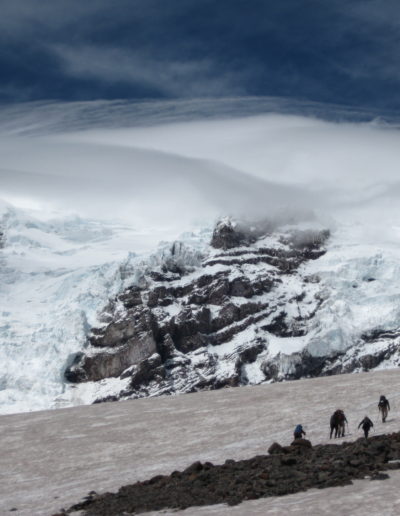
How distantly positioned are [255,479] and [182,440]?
19.5 meters

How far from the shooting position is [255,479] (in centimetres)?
2330

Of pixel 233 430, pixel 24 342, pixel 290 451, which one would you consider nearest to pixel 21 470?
pixel 233 430

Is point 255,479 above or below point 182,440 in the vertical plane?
above

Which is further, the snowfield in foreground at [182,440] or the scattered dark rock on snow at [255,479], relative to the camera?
the scattered dark rock on snow at [255,479]

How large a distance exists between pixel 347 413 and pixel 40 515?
22.6 metres

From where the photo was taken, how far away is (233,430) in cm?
4347

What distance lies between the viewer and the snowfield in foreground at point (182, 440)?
1984 cm

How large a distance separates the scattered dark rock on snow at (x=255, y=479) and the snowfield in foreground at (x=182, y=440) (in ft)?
3.10

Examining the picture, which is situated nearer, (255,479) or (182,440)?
(255,479)

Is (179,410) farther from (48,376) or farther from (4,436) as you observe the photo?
(48,376)

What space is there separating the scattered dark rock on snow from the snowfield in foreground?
0.95m

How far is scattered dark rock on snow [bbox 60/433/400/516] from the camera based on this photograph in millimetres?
21422

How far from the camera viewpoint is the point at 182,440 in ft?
139

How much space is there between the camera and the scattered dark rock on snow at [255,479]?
21422 mm
